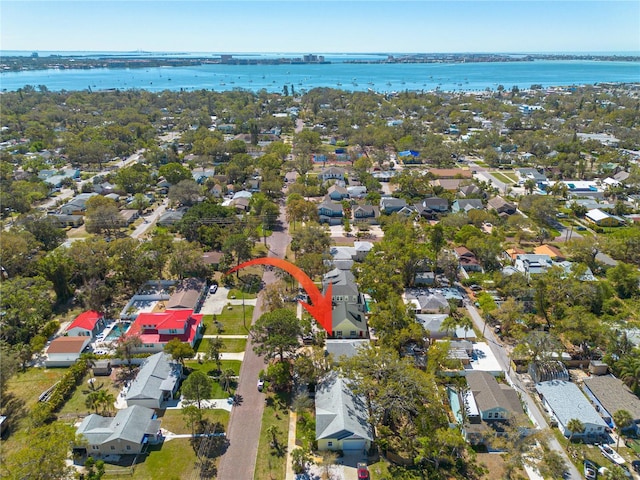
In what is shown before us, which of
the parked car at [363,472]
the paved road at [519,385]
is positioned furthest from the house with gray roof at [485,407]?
the parked car at [363,472]

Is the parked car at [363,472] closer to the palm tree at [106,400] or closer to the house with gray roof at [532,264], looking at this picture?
the palm tree at [106,400]

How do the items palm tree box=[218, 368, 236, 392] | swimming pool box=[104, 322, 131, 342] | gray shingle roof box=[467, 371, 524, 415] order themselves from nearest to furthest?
gray shingle roof box=[467, 371, 524, 415], palm tree box=[218, 368, 236, 392], swimming pool box=[104, 322, 131, 342]

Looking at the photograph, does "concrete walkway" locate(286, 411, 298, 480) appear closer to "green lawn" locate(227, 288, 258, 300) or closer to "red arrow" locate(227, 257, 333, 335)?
"red arrow" locate(227, 257, 333, 335)

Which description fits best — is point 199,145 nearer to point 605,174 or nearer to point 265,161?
point 265,161

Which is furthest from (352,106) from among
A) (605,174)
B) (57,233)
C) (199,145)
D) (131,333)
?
(131,333)

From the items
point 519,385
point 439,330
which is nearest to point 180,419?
point 439,330

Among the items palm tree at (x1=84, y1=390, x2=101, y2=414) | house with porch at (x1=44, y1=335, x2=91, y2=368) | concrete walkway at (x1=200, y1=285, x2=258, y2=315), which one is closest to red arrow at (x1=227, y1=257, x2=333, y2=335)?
concrete walkway at (x1=200, y1=285, x2=258, y2=315)
